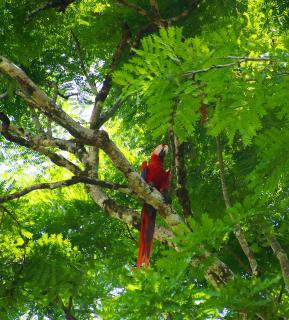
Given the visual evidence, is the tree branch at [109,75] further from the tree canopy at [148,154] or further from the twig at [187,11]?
the twig at [187,11]

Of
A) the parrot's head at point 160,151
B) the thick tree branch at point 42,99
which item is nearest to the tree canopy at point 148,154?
the thick tree branch at point 42,99

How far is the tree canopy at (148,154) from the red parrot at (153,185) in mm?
103

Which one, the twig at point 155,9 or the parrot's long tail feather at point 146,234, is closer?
the twig at point 155,9

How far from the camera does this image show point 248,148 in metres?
4.91

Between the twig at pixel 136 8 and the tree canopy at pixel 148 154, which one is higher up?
the twig at pixel 136 8

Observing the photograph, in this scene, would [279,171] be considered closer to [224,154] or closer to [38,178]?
[224,154]

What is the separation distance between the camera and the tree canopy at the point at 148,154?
103 inches

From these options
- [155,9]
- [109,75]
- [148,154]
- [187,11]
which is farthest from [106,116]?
[148,154]

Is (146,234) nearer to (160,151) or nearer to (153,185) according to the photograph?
(153,185)

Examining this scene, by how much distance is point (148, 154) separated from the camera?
22.5 ft

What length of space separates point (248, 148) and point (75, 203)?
2213mm

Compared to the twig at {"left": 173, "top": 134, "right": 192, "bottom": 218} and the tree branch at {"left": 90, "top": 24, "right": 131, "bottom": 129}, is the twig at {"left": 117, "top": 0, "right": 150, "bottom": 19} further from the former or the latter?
the twig at {"left": 173, "top": 134, "right": 192, "bottom": 218}

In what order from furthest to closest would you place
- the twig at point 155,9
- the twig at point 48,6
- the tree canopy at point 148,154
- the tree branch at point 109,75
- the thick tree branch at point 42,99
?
the tree branch at point 109,75, the twig at point 48,6, the twig at point 155,9, the thick tree branch at point 42,99, the tree canopy at point 148,154

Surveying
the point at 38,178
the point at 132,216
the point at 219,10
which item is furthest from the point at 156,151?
the point at 38,178
